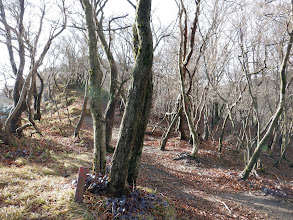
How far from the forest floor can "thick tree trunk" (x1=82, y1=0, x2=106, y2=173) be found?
88 centimetres

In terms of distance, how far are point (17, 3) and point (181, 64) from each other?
7.69 metres

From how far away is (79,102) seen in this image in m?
23.1

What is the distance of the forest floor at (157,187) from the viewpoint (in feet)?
10.8

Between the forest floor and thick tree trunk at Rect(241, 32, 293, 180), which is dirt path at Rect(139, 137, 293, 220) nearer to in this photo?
the forest floor

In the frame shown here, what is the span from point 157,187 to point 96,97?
3.47m

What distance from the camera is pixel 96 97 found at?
4.37 meters

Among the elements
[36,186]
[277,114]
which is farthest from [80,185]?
[277,114]

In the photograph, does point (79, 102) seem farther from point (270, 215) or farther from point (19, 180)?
point (270, 215)

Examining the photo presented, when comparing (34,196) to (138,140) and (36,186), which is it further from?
(138,140)

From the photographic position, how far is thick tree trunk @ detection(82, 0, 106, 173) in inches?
172

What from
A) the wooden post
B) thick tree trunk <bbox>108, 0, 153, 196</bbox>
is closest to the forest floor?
the wooden post

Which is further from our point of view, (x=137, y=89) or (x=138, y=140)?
(x=138, y=140)

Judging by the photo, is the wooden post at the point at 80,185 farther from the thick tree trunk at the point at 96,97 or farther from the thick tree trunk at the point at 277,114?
the thick tree trunk at the point at 277,114

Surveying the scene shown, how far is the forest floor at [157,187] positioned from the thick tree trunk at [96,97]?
88 cm
